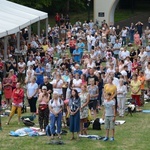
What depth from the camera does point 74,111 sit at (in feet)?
61.3

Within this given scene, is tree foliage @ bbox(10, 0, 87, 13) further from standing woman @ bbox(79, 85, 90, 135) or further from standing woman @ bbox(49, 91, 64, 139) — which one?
standing woman @ bbox(49, 91, 64, 139)

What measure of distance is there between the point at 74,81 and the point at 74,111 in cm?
414

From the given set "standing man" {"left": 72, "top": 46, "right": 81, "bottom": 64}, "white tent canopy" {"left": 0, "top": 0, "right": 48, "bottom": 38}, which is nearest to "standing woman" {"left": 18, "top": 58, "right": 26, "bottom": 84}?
"white tent canopy" {"left": 0, "top": 0, "right": 48, "bottom": 38}

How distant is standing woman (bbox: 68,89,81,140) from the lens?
1870 cm

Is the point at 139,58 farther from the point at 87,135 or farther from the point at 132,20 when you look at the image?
the point at 132,20

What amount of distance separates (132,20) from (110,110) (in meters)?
41.5

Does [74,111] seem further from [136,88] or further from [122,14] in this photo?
[122,14]

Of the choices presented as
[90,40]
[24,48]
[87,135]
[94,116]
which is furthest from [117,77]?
[90,40]

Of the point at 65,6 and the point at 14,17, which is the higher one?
the point at 65,6

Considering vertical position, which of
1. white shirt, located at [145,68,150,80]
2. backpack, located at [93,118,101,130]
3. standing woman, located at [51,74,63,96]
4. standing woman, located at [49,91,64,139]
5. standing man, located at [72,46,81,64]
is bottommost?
backpack, located at [93,118,101,130]

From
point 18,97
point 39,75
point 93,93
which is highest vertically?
point 39,75

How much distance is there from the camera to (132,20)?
59.5 meters

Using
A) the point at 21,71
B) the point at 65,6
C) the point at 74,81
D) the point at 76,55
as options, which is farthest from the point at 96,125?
the point at 65,6

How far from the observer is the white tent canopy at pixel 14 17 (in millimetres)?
30595
